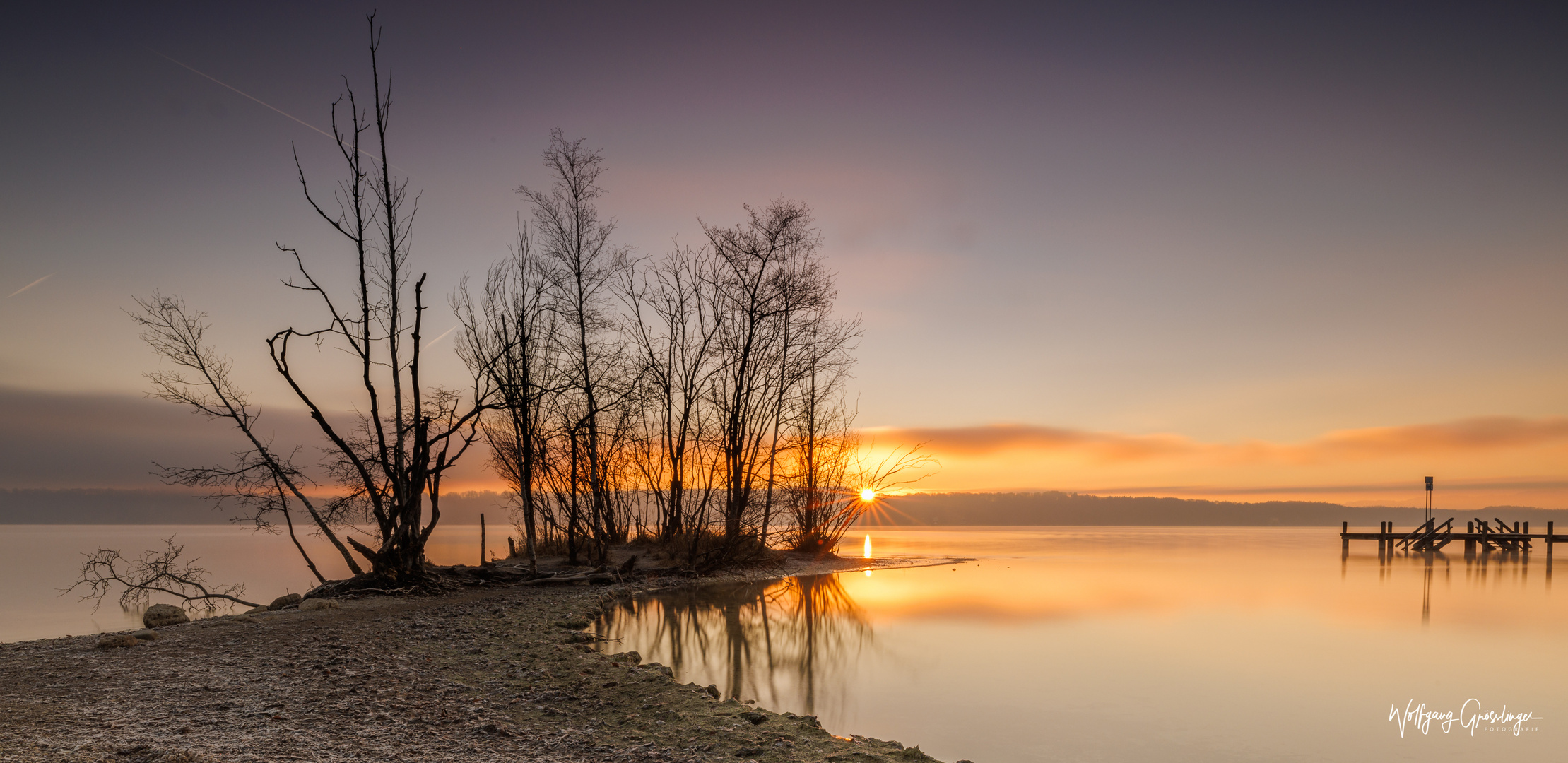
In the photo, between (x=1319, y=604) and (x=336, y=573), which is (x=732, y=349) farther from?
(x=336, y=573)

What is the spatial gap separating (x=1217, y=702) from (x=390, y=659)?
8.14 metres

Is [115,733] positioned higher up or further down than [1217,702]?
higher up

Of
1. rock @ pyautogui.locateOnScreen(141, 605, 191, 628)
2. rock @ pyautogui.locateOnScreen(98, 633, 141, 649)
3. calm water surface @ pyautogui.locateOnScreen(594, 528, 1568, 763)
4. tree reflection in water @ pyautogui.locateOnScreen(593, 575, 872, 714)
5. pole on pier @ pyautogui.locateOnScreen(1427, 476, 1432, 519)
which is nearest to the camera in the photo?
calm water surface @ pyautogui.locateOnScreen(594, 528, 1568, 763)

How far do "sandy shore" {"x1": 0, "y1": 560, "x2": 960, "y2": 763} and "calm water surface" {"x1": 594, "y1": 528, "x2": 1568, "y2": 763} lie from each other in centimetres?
123

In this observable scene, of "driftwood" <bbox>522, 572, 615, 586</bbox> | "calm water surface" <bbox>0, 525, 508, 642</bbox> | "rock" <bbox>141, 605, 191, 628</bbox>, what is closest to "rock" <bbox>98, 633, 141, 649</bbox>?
"rock" <bbox>141, 605, 191, 628</bbox>

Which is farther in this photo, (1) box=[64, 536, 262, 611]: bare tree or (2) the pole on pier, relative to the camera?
(2) the pole on pier

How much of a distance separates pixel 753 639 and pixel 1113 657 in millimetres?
4812

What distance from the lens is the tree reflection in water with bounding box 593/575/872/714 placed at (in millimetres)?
8191

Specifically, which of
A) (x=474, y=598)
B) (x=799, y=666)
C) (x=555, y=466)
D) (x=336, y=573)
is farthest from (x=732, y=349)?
(x=336, y=573)

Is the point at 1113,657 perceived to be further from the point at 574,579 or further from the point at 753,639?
the point at 574,579

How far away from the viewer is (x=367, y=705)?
5.76 m

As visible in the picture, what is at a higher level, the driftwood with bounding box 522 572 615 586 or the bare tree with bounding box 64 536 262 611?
the bare tree with bounding box 64 536 262 611

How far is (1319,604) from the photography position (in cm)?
1633

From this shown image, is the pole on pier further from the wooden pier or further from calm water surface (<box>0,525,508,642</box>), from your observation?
calm water surface (<box>0,525,508,642</box>)
